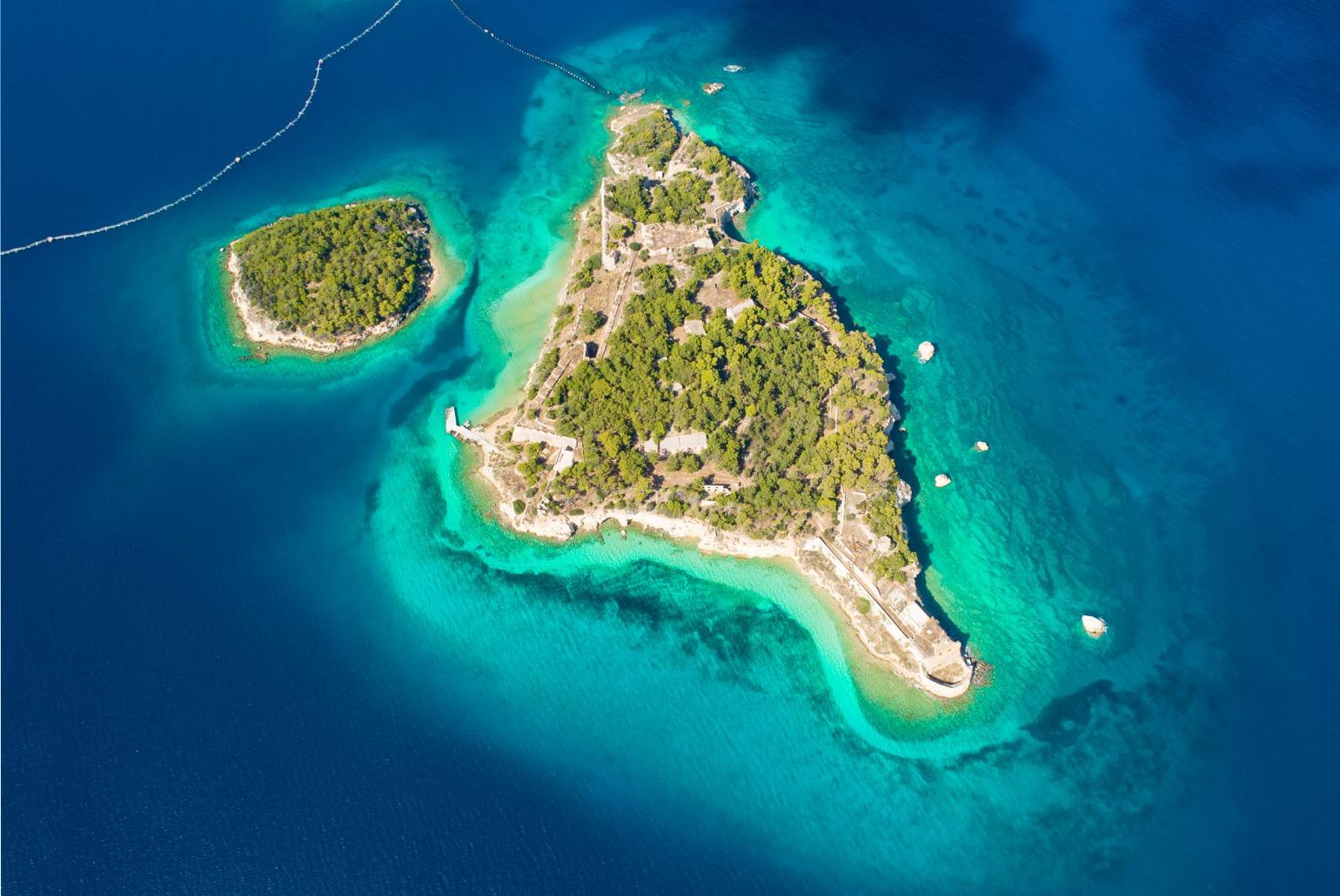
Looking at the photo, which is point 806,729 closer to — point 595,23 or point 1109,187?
point 1109,187

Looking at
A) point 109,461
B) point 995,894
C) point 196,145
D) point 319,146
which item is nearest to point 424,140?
point 319,146

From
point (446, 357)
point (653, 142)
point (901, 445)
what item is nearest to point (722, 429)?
point (901, 445)

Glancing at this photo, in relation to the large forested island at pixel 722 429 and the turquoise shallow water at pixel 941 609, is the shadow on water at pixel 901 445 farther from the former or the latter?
the large forested island at pixel 722 429

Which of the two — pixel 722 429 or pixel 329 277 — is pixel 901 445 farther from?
pixel 329 277

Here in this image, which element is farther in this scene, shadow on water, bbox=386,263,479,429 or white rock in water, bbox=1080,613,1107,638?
shadow on water, bbox=386,263,479,429

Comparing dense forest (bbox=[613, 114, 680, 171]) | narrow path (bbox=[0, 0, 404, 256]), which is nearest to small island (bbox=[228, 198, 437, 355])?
narrow path (bbox=[0, 0, 404, 256])

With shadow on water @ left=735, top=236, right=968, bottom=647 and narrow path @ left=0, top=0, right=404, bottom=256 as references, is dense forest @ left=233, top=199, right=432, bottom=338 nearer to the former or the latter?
narrow path @ left=0, top=0, right=404, bottom=256
